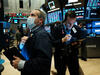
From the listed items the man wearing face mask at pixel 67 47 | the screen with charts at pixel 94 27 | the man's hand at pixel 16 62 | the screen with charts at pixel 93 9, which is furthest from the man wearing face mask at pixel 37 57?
the screen with charts at pixel 93 9

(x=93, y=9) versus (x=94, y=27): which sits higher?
(x=93, y=9)

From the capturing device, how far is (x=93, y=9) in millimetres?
5363

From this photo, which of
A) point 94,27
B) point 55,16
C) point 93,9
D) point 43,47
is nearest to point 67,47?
point 43,47

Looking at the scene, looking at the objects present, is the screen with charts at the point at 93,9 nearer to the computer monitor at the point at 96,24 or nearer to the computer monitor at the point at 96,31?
the computer monitor at the point at 96,24

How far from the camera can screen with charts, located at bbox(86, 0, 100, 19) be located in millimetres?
5297

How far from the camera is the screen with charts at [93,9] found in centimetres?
530

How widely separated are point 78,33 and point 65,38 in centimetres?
36

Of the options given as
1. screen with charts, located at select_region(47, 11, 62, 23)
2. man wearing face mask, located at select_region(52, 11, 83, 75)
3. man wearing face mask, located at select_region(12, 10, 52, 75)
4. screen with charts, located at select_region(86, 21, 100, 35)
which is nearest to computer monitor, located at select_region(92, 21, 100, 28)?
screen with charts, located at select_region(86, 21, 100, 35)

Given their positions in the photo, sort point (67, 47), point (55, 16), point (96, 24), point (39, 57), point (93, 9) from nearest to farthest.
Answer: point (39, 57)
point (67, 47)
point (96, 24)
point (93, 9)
point (55, 16)

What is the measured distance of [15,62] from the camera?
1186 mm

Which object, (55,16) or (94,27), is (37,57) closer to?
(94,27)

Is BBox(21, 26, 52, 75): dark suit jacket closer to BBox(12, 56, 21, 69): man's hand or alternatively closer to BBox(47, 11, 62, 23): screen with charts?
BBox(12, 56, 21, 69): man's hand

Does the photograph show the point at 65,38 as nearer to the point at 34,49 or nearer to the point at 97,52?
the point at 34,49

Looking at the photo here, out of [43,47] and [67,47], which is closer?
[43,47]
